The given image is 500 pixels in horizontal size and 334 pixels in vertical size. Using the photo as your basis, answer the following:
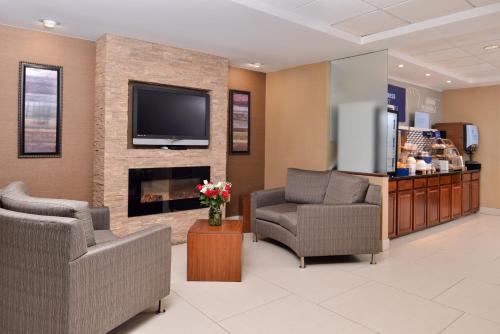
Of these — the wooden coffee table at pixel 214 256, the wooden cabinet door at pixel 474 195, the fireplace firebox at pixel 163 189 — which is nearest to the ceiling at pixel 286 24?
the fireplace firebox at pixel 163 189

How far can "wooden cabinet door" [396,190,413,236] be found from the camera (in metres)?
4.97

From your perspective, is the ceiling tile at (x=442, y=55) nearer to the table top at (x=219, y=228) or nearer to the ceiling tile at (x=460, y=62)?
the ceiling tile at (x=460, y=62)

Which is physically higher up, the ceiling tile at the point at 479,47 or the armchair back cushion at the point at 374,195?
the ceiling tile at the point at 479,47

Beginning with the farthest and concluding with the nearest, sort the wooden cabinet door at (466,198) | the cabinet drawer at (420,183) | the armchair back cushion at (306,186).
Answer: the wooden cabinet door at (466,198) < the cabinet drawer at (420,183) < the armchair back cushion at (306,186)

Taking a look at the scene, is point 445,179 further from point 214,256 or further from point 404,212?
point 214,256

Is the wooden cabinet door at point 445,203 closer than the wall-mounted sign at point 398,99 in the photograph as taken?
Yes

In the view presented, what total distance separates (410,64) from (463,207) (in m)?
2.93

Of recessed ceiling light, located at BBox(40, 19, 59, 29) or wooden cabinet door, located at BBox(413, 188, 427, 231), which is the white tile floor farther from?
recessed ceiling light, located at BBox(40, 19, 59, 29)

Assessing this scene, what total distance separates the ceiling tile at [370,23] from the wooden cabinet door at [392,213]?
82.5 inches

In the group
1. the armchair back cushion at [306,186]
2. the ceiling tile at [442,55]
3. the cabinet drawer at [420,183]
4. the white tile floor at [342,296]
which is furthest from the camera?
the cabinet drawer at [420,183]

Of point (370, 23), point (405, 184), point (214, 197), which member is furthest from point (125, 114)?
point (405, 184)

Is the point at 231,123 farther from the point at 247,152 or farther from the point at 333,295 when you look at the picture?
the point at 333,295

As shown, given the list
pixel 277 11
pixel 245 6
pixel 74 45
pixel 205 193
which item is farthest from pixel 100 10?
pixel 205 193

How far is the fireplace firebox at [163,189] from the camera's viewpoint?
4.46 m
